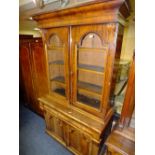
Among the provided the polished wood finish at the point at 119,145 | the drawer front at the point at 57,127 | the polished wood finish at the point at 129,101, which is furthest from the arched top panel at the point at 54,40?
the polished wood finish at the point at 119,145

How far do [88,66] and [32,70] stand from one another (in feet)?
4.25

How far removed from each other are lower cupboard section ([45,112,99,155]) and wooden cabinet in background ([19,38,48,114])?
63 cm

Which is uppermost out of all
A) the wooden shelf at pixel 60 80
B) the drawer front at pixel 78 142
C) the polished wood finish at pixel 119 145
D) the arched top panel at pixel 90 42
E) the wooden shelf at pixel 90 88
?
the arched top panel at pixel 90 42

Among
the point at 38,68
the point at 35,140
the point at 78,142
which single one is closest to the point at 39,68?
the point at 38,68

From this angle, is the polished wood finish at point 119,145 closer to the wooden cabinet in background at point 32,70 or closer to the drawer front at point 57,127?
the drawer front at point 57,127

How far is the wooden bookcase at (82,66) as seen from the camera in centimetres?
105

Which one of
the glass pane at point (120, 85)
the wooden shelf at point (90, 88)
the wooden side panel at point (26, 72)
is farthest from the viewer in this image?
the wooden side panel at point (26, 72)

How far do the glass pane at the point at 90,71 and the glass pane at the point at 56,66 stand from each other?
29 cm

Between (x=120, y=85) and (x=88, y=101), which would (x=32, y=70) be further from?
(x=120, y=85)

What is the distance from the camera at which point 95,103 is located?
1.47 meters

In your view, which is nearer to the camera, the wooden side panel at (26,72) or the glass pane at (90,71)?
the glass pane at (90,71)

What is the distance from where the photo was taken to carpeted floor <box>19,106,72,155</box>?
5.91ft

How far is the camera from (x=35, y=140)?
6.56ft
